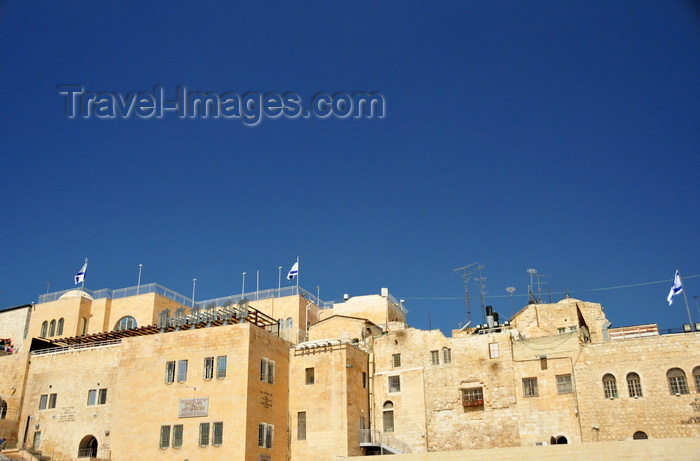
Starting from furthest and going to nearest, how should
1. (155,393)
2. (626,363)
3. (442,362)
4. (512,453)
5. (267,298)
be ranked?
(267,298), (442,362), (155,393), (626,363), (512,453)

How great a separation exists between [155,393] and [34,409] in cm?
1189

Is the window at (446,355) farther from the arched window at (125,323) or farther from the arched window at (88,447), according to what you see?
the arched window at (125,323)

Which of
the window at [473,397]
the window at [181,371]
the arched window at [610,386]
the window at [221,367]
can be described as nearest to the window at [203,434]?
the window at [221,367]

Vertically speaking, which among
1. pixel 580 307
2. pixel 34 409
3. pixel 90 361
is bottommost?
pixel 34 409

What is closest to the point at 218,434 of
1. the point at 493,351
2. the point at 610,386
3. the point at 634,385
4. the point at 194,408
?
the point at 194,408

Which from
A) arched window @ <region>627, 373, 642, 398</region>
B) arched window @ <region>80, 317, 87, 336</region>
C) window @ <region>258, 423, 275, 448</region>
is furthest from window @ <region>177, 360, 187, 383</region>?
arched window @ <region>627, 373, 642, 398</region>

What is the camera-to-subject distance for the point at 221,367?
43.3 m

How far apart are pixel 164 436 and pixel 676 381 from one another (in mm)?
31534

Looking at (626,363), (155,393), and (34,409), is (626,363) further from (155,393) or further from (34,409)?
(34,409)

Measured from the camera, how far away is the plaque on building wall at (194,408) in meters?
42.6

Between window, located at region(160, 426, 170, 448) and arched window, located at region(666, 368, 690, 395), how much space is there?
30.7m

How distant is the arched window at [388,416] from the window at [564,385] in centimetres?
1162

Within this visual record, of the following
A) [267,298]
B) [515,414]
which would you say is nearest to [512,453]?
[515,414]

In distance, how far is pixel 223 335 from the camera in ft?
144
